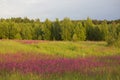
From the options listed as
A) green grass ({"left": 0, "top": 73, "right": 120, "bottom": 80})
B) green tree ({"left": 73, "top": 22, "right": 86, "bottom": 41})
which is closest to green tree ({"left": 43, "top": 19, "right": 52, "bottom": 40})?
green tree ({"left": 73, "top": 22, "right": 86, "bottom": 41})

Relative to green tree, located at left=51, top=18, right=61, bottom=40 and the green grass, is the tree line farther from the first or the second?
the green grass

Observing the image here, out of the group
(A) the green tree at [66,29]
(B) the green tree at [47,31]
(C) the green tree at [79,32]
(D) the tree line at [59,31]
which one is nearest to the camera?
(C) the green tree at [79,32]

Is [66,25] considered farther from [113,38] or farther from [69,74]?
[69,74]

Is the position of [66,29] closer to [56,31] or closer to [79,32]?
[79,32]

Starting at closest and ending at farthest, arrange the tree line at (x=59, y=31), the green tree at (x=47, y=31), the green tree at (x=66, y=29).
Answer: the green tree at (x=66, y=29), the tree line at (x=59, y=31), the green tree at (x=47, y=31)

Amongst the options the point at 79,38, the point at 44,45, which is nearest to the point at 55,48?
the point at 44,45

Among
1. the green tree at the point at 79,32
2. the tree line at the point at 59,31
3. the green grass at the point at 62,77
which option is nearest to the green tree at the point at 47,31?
the tree line at the point at 59,31

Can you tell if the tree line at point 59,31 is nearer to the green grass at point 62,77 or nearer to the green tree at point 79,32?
the green tree at point 79,32

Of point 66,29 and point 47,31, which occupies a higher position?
point 66,29

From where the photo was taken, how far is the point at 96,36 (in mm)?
62375

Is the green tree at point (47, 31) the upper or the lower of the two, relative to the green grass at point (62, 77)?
upper

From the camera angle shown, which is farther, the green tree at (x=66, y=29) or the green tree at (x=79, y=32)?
the green tree at (x=66, y=29)

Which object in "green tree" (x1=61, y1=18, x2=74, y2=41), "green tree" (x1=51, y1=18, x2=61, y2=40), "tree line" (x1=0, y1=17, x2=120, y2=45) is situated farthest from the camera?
"green tree" (x1=51, y1=18, x2=61, y2=40)

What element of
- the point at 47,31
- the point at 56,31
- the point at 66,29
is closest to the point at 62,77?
the point at 66,29
